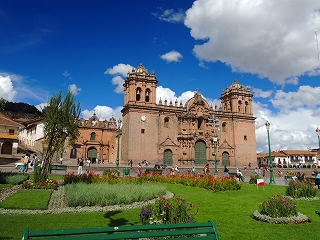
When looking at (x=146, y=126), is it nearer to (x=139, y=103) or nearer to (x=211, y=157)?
(x=139, y=103)

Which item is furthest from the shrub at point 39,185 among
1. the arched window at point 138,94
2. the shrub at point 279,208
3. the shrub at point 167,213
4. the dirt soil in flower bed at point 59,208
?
the arched window at point 138,94

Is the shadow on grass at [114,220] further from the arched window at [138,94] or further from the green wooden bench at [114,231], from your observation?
the arched window at [138,94]

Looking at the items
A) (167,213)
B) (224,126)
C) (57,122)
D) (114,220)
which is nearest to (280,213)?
(167,213)

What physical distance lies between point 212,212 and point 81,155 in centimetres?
3628

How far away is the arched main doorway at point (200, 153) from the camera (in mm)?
40844

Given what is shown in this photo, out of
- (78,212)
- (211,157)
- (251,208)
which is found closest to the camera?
(78,212)

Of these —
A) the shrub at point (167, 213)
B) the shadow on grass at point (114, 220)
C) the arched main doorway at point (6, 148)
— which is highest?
the arched main doorway at point (6, 148)

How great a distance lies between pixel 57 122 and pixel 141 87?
2331cm

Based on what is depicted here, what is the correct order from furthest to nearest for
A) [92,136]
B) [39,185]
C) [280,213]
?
[92,136] < [39,185] < [280,213]

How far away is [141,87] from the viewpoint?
3947cm

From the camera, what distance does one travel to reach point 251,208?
1033cm

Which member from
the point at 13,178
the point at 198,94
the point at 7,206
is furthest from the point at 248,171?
the point at 7,206

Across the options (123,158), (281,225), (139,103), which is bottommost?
(281,225)

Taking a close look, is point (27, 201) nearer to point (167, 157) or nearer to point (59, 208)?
point (59, 208)
